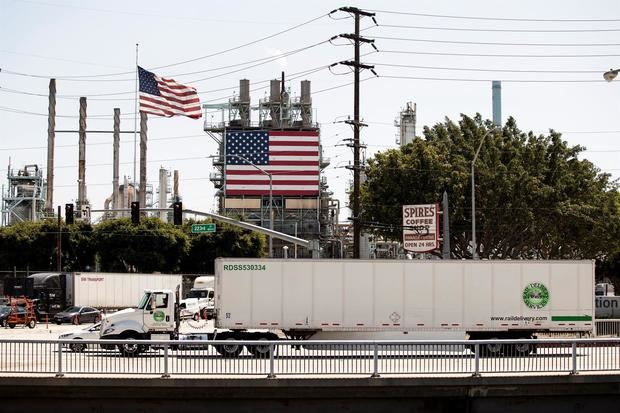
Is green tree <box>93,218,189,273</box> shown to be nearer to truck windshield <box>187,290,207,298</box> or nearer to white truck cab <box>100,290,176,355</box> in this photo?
truck windshield <box>187,290,207,298</box>

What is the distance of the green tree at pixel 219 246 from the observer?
96938 millimetres

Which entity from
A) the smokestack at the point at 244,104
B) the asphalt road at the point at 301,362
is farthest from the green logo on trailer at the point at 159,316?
the smokestack at the point at 244,104

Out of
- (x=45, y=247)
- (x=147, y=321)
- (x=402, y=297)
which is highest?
(x=45, y=247)

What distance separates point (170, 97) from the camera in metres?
56.5

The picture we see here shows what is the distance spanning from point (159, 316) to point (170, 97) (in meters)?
27.5

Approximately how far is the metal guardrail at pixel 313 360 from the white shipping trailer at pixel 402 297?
30.2ft

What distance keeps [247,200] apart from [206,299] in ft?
158

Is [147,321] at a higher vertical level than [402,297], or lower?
lower

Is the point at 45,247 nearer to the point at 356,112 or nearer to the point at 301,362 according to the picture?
the point at 356,112

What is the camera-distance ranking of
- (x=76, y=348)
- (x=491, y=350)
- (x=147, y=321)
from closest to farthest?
(x=491, y=350) < (x=76, y=348) < (x=147, y=321)

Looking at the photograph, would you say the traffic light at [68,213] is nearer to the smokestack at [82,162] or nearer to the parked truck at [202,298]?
the parked truck at [202,298]

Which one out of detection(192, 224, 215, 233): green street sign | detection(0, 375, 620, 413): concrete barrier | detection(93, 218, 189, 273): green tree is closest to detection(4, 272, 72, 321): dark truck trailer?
detection(192, 224, 215, 233): green street sign

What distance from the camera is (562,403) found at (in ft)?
70.1

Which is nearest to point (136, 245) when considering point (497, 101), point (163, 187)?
point (163, 187)
